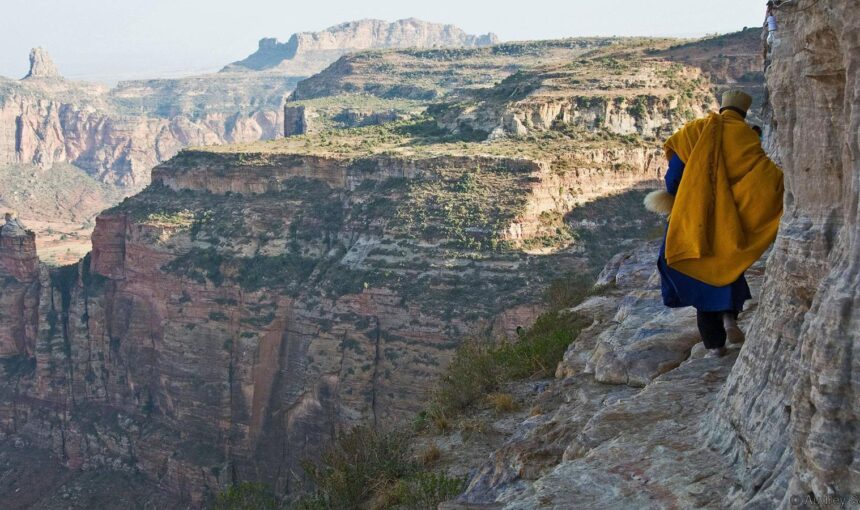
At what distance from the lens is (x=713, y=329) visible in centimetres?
630

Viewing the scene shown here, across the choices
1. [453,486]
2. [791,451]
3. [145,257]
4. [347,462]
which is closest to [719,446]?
[791,451]

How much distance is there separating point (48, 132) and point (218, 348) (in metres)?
104

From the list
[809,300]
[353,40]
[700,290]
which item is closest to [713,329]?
[700,290]

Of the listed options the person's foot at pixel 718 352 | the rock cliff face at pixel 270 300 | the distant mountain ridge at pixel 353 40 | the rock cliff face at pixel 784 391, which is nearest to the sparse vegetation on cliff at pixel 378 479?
the rock cliff face at pixel 784 391

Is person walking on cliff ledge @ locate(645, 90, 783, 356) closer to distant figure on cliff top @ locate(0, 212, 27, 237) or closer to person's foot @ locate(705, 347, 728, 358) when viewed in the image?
person's foot @ locate(705, 347, 728, 358)

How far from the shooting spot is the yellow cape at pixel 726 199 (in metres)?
5.64

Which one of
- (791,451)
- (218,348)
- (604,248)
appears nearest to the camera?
(791,451)

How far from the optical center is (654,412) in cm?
573

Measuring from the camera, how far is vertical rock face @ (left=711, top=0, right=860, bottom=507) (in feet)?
11.9

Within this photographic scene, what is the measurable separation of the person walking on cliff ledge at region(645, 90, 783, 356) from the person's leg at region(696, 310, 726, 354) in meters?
0.10

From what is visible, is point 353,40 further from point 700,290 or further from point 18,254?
point 700,290

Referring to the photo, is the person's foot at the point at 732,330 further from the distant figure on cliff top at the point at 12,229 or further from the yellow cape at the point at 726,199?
the distant figure on cliff top at the point at 12,229

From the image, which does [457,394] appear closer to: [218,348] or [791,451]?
[791,451]

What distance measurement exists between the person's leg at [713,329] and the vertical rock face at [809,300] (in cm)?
111
